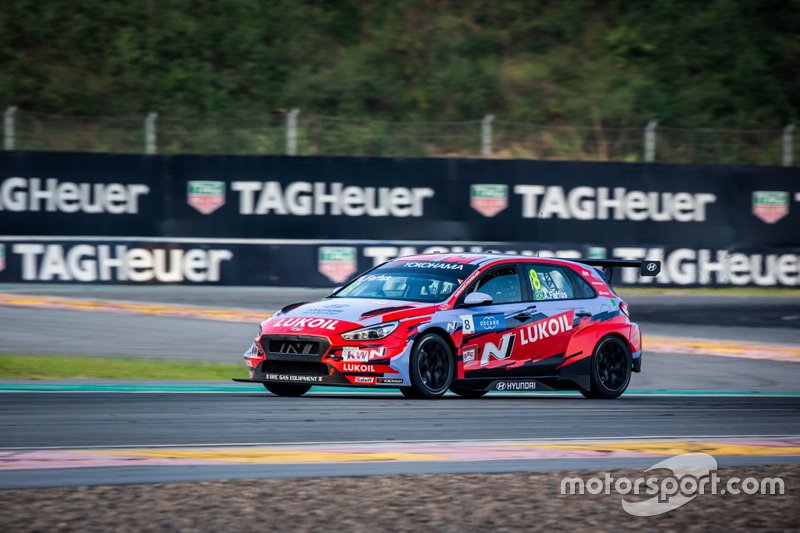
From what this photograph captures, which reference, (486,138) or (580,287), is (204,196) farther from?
(580,287)

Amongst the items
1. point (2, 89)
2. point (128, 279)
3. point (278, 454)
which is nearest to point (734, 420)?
point (278, 454)

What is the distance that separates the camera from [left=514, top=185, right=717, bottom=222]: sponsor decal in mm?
24531

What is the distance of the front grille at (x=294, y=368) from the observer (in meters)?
11.3

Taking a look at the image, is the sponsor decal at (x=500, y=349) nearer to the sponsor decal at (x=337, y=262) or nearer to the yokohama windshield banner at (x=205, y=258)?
the yokohama windshield banner at (x=205, y=258)

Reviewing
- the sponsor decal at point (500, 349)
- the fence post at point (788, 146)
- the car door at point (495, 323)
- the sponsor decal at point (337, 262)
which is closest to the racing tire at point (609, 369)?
the car door at point (495, 323)

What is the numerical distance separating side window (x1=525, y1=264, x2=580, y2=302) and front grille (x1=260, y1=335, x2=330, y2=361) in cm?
250

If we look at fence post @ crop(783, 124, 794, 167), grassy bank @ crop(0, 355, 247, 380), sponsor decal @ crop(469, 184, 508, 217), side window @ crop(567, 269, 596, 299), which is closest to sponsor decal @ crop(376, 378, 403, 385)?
side window @ crop(567, 269, 596, 299)

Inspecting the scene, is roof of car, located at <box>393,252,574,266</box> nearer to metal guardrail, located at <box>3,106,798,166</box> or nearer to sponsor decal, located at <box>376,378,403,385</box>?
sponsor decal, located at <box>376,378,403,385</box>

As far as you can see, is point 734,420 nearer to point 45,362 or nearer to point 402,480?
point 402,480

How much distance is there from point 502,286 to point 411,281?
2.92 ft

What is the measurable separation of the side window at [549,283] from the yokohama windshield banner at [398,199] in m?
10.9

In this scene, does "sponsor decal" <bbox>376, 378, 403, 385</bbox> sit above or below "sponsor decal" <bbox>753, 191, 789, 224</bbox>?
below
